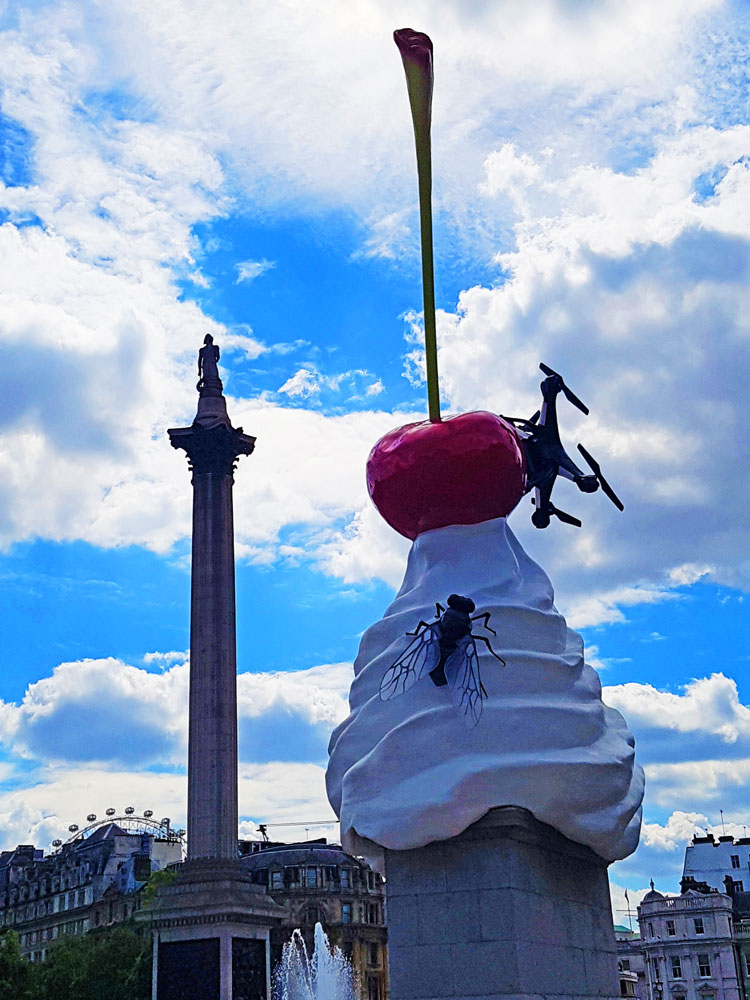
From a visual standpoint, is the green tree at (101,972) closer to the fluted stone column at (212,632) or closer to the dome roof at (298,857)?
the fluted stone column at (212,632)

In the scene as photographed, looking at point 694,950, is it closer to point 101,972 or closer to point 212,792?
point 212,792

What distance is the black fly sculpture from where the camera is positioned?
15.4 metres

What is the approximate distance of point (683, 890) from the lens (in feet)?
216

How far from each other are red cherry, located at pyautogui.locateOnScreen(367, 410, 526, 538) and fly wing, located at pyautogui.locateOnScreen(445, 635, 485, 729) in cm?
218

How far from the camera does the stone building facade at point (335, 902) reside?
225 ft

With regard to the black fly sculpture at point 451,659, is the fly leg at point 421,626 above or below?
above

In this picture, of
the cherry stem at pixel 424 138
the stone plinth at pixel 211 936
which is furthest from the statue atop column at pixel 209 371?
the cherry stem at pixel 424 138

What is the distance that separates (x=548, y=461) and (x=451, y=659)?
12.4 feet

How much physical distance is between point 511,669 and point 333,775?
113 inches

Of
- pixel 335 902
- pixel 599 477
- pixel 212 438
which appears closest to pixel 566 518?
pixel 599 477

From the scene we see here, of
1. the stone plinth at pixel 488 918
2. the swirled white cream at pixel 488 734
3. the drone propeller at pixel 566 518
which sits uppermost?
the drone propeller at pixel 566 518

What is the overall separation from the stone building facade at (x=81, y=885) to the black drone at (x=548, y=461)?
5459 centimetres

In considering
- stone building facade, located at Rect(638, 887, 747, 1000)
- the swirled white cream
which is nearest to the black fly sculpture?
the swirled white cream

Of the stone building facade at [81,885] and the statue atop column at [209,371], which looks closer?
the statue atop column at [209,371]
